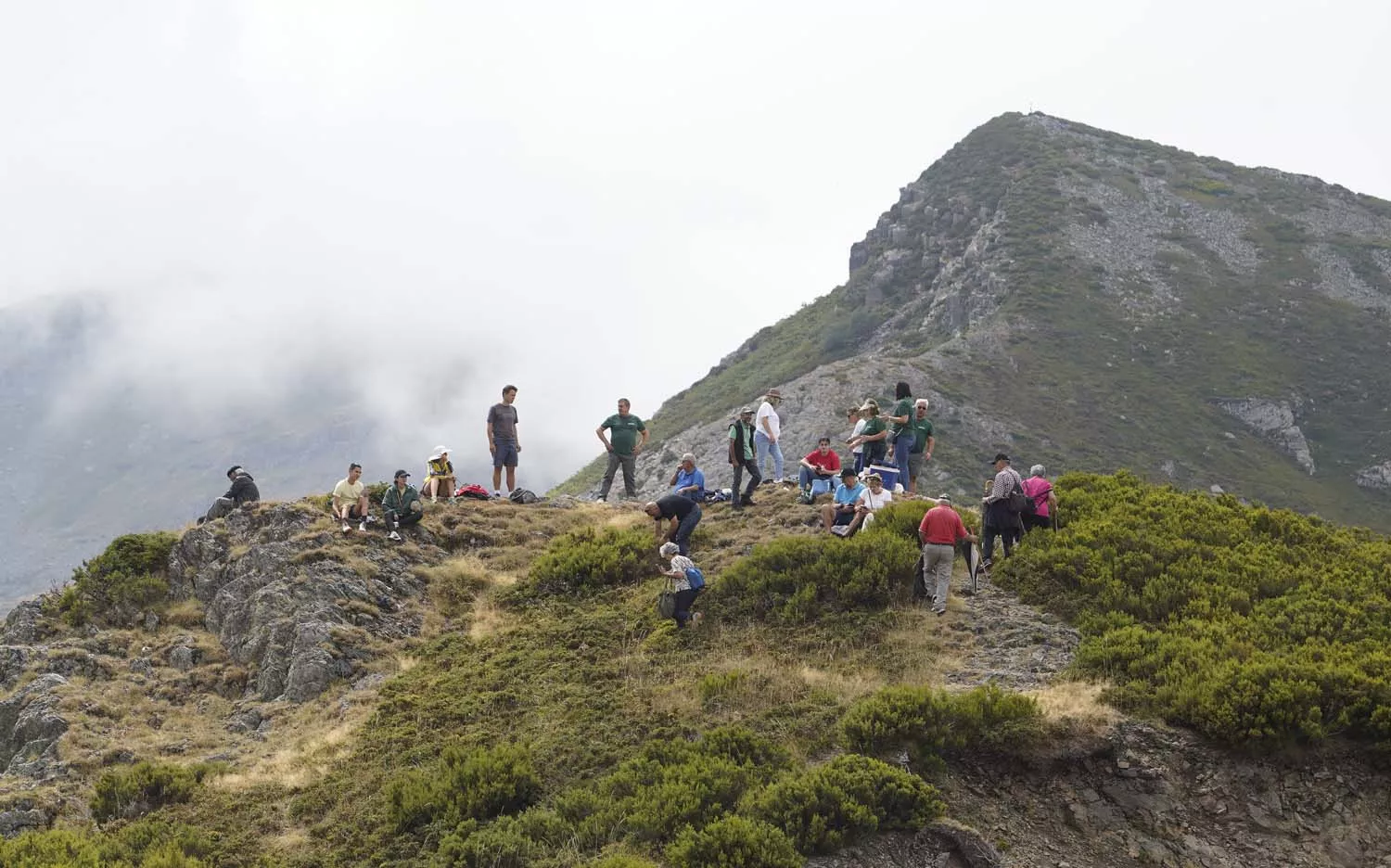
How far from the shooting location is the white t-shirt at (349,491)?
71.5ft

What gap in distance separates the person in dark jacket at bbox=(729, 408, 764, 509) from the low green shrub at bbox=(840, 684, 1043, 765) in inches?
377

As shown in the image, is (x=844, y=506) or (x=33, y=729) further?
(x=844, y=506)

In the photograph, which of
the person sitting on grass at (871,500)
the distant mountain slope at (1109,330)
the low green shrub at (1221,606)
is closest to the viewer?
the low green shrub at (1221,606)

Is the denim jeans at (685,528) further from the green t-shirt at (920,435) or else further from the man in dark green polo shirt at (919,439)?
the green t-shirt at (920,435)

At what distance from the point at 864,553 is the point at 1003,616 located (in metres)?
2.54

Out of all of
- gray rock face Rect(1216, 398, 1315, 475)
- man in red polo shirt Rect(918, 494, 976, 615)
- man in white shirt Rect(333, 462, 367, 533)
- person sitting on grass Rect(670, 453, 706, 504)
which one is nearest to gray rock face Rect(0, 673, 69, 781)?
man in white shirt Rect(333, 462, 367, 533)

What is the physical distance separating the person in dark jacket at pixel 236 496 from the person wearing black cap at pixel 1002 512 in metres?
15.7

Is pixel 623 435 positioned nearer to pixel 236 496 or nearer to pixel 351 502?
pixel 351 502

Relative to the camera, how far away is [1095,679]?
46.1ft

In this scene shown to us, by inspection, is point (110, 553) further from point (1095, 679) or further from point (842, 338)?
point (842, 338)

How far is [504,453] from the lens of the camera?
79.6ft

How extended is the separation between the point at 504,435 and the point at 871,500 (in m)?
9.11

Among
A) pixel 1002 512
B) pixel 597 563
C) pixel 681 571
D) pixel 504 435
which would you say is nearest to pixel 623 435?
pixel 504 435

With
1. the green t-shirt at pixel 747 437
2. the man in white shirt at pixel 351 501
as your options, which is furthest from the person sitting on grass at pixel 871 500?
the man in white shirt at pixel 351 501
